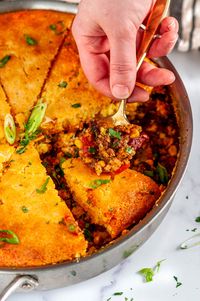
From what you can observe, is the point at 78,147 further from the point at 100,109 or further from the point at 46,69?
the point at 46,69

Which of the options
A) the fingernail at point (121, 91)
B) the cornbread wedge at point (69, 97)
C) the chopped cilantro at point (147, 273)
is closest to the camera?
the fingernail at point (121, 91)

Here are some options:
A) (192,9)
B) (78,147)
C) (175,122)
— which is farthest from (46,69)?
(192,9)

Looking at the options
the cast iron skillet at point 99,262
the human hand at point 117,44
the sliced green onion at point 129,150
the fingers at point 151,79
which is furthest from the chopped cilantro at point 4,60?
the cast iron skillet at point 99,262

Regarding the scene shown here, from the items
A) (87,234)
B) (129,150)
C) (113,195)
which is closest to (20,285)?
(87,234)

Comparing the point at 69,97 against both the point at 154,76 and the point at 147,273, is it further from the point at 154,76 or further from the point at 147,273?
the point at 147,273

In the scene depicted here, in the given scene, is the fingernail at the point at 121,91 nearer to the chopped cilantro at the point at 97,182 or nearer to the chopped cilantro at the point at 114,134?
the chopped cilantro at the point at 114,134

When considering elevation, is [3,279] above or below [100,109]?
→ below
